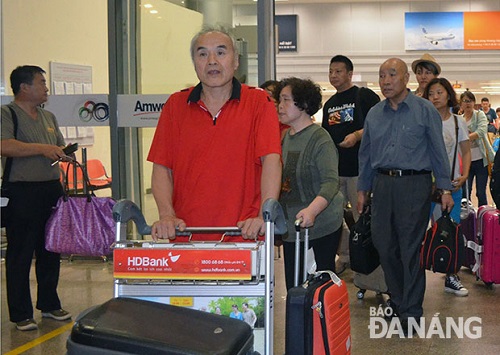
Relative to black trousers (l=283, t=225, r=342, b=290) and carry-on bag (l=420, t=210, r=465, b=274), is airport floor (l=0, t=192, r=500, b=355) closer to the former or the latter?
carry-on bag (l=420, t=210, r=465, b=274)

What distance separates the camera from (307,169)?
160 inches

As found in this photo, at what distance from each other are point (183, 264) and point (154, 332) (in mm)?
536

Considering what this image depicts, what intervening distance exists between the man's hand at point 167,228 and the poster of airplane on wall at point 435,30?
60.3 ft

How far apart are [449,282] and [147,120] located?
3102 millimetres

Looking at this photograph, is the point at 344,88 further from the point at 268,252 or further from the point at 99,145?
the point at 268,252

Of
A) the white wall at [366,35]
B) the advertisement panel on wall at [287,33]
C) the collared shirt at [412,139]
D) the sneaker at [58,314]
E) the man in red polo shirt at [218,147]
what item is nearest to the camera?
the man in red polo shirt at [218,147]

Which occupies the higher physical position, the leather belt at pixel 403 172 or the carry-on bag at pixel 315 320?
the leather belt at pixel 403 172

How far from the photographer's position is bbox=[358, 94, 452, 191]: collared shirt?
4883mm

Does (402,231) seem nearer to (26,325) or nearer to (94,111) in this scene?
(26,325)

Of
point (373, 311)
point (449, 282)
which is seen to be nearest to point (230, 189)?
point (373, 311)

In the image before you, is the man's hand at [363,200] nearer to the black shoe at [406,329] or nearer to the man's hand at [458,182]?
the black shoe at [406,329]

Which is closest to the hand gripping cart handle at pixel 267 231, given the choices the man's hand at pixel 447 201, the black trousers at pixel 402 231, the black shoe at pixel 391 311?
the black trousers at pixel 402 231

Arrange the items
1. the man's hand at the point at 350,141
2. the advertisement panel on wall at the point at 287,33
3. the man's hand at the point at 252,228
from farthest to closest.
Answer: the advertisement panel on wall at the point at 287,33
the man's hand at the point at 350,141
the man's hand at the point at 252,228

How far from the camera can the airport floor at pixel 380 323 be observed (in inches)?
185
